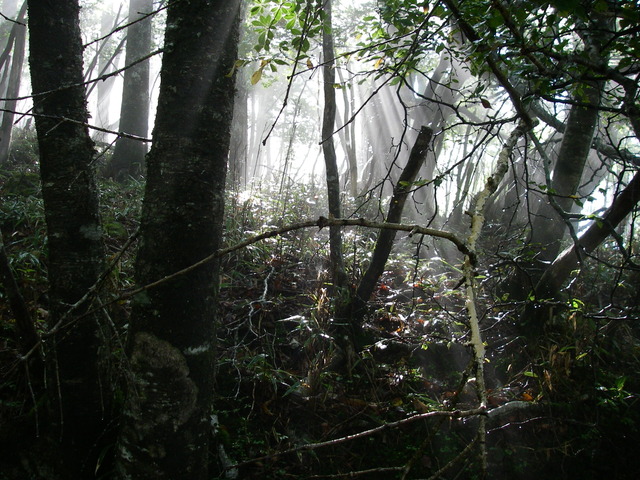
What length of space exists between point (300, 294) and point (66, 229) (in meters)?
2.32

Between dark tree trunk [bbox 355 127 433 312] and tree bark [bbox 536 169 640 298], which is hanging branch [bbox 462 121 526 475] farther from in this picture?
tree bark [bbox 536 169 640 298]

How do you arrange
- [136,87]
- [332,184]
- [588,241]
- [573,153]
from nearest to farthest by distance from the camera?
[588,241] < [332,184] < [573,153] < [136,87]

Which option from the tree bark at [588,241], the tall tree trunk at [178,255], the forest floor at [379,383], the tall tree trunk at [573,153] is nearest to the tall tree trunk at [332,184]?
the forest floor at [379,383]

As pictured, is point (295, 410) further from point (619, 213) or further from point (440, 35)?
point (619, 213)

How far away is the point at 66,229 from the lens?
6.36 ft

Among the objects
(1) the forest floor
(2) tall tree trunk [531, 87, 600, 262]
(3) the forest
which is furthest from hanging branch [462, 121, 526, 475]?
(2) tall tree trunk [531, 87, 600, 262]

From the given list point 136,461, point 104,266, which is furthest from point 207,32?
point 136,461

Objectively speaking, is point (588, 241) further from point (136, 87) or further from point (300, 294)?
point (136, 87)

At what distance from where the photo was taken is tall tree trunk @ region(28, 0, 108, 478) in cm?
191

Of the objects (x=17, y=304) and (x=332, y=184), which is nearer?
(x=17, y=304)

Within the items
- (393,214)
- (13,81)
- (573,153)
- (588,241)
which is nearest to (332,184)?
(393,214)

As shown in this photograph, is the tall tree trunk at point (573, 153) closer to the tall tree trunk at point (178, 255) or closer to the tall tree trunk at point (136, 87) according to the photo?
the tall tree trunk at point (178, 255)

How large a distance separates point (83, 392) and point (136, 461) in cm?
66

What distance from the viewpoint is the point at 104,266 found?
2076mm
